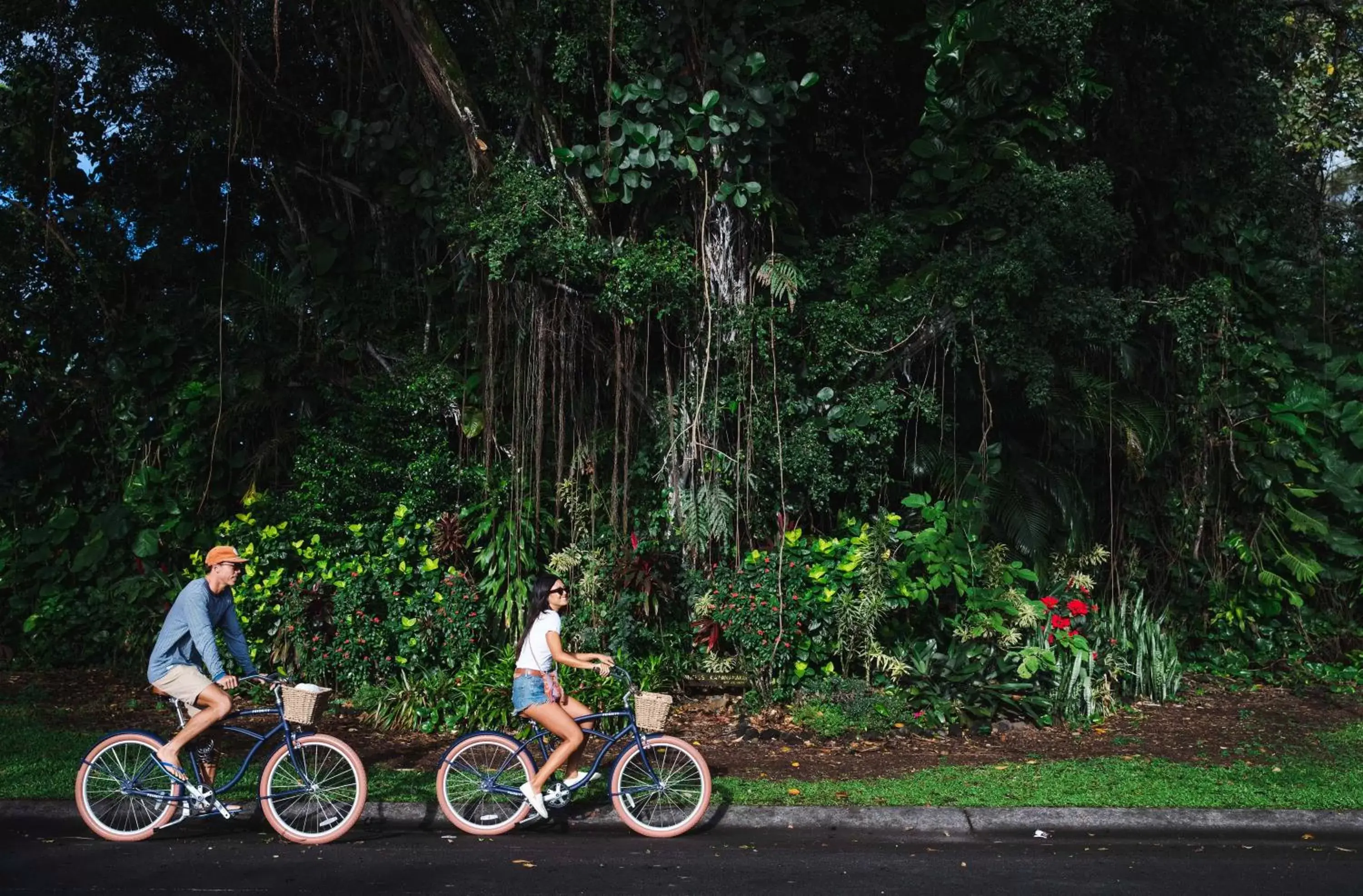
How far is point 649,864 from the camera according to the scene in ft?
21.3

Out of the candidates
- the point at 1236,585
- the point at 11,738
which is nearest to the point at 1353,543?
the point at 1236,585

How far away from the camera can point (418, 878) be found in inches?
241

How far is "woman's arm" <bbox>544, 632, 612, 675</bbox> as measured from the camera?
22.7 feet

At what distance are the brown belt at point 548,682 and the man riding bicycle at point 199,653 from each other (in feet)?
5.03

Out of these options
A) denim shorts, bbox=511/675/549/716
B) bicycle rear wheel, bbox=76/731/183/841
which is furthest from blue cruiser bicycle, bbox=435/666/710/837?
bicycle rear wheel, bbox=76/731/183/841

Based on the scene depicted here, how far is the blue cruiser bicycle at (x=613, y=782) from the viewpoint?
693cm

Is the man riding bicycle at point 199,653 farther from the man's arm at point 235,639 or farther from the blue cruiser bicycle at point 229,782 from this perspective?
the blue cruiser bicycle at point 229,782

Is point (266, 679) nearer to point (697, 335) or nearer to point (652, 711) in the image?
point (652, 711)

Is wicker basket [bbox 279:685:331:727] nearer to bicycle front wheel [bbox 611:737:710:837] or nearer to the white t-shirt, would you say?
the white t-shirt

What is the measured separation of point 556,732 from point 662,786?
0.69m

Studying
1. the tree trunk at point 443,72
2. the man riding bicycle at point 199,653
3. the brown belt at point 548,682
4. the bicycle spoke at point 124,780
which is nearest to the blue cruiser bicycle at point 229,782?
the bicycle spoke at point 124,780

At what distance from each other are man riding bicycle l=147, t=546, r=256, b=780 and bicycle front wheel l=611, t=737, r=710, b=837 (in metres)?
2.24

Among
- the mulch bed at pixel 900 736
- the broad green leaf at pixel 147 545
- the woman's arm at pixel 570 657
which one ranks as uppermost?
the broad green leaf at pixel 147 545

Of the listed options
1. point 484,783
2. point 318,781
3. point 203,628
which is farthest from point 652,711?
point 203,628
